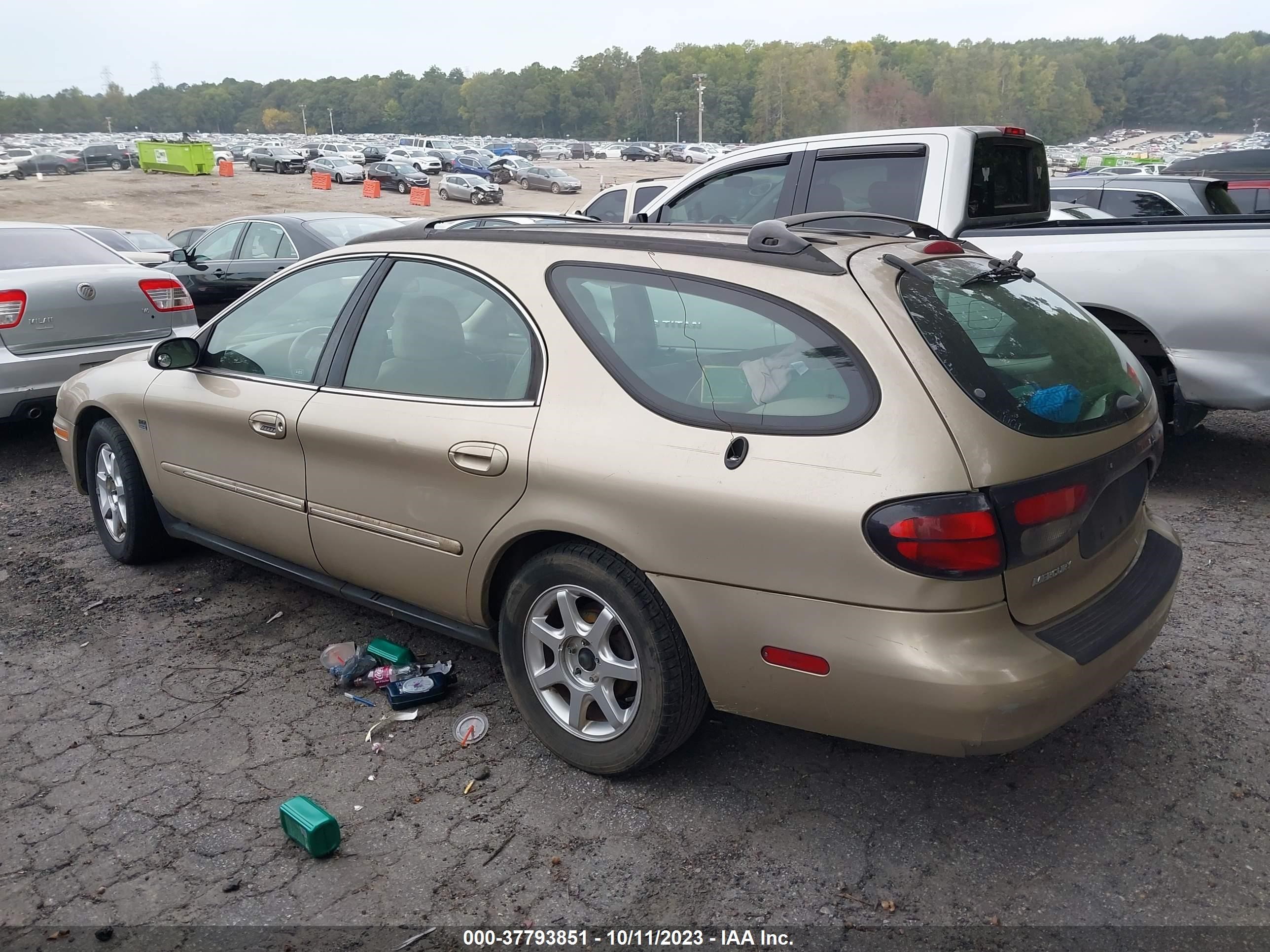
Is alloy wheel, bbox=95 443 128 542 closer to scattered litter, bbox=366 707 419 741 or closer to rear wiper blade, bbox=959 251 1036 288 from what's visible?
scattered litter, bbox=366 707 419 741

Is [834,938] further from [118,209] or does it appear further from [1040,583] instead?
[118,209]

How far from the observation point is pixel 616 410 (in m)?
2.93

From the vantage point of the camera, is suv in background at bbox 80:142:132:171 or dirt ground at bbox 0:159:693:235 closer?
dirt ground at bbox 0:159:693:235

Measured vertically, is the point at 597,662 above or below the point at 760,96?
below

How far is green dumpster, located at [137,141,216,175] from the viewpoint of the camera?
55.6m

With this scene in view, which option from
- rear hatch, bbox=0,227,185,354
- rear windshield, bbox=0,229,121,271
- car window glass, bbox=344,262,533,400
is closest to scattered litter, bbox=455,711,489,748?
car window glass, bbox=344,262,533,400

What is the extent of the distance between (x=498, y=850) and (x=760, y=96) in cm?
13690

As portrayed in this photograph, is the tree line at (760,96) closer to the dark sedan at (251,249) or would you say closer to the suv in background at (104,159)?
the suv in background at (104,159)

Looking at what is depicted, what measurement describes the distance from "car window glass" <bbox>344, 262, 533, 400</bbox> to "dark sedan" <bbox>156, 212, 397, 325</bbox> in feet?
23.2

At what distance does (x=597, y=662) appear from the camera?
3006 millimetres

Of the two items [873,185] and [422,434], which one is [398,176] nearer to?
[873,185]

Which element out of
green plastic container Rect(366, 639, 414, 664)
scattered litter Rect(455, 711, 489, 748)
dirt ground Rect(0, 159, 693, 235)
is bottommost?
dirt ground Rect(0, 159, 693, 235)

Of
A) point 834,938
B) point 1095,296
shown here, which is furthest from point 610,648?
point 1095,296

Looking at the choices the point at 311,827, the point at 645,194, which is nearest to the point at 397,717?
the point at 311,827
